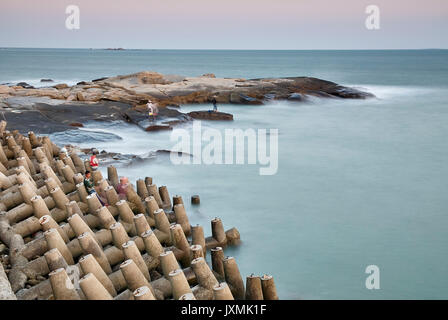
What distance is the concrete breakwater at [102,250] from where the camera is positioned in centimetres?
568

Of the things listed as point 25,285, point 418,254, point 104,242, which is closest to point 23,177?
point 104,242

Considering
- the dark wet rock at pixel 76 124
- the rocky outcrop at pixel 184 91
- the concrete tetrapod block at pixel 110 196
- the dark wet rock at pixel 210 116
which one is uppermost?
the rocky outcrop at pixel 184 91

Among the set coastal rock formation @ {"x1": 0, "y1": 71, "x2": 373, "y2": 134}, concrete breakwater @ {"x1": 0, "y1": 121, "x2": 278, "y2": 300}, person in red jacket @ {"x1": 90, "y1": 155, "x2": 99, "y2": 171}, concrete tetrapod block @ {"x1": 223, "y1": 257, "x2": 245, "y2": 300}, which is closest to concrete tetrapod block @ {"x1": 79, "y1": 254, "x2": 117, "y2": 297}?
concrete breakwater @ {"x1": 0, "y1": 121, "x2": 278, "y2": 300}

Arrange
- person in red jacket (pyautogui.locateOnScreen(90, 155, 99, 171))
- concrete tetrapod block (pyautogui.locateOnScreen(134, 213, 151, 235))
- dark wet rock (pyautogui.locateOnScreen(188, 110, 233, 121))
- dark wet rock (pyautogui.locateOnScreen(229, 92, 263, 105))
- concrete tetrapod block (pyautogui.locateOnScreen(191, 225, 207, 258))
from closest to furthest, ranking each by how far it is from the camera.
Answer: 1. concrete tetrapod block (pyautogui.locateOnScreen(134, 213, 151, 235))
2. concrete tetrapod block (pyautogui.locateOnScreen(191, 225, 207, 258))
3. person in red jacket (pyautogui.locateOnScreen(90, 155, 99, 171))
4. dark wet rock (pyautogui.locateOnScreen(188, 110, 233, 121))
5. dark wet rock (pyautogui.locateOnScreen(229, 92, 263, 105))

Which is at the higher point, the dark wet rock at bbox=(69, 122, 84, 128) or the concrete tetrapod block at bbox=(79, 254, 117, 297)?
the dark wet rock at bbox=(69, 122, 84, 128)

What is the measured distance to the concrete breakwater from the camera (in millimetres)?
5680

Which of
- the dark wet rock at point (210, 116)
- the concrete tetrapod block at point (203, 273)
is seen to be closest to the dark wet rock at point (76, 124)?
the dark wet rock at point (210, 116)

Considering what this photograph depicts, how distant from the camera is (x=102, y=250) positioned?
6.99 metres

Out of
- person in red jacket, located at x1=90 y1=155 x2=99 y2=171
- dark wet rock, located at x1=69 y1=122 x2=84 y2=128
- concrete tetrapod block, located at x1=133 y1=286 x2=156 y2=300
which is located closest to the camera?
concrete tetrapod block, located at x1=133 y1=286 x2=156 y2=300

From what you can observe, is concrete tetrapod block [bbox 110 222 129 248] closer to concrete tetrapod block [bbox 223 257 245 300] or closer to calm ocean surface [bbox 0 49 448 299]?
concrete tetrapod block [bbox 223 257 245 300]

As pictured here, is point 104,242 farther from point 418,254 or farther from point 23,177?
point 418,254

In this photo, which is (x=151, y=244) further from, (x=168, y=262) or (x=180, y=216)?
(x=180, y=216)

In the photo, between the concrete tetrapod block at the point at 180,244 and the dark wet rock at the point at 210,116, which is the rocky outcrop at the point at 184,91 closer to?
the dark wet rock at the point at 210,116
